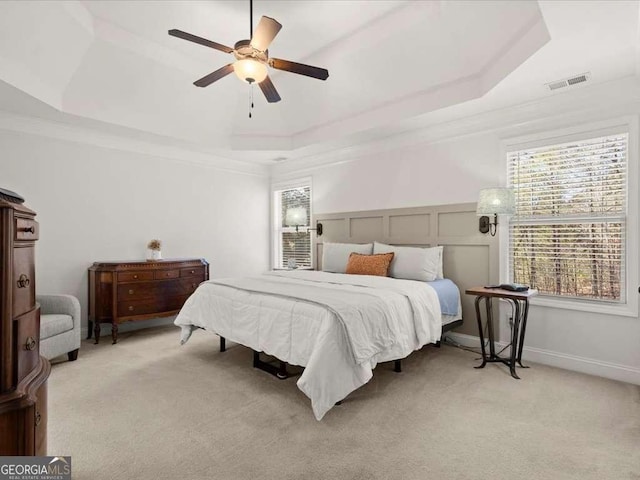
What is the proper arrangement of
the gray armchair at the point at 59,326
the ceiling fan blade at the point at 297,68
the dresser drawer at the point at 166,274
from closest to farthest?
the ceiling fan blade at the point at 297,68 → the gray armchair at the point at 59,326 → the dresser drawer at the point at 166,274

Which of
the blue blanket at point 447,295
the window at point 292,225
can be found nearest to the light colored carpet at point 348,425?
the blue blanket at point 447,295

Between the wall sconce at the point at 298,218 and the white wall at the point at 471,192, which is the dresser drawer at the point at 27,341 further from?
the wall sconce at the point at 298,218

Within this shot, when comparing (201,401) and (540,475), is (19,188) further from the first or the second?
(540,475)

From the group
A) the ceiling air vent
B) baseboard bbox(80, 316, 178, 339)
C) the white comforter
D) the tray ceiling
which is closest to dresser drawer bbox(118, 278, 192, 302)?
baseboard bbox(80, 316, 178, 339)

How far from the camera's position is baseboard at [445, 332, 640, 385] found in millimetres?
2996

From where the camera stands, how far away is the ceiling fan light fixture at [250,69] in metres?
2.57

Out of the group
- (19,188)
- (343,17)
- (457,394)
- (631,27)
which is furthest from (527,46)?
(19,188)

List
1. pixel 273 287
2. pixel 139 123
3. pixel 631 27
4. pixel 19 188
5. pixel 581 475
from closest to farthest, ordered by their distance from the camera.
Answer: pixel 581 475 → pixel 631 27 → pixel 273 287 → pixel 19 188 → pixel 139 123

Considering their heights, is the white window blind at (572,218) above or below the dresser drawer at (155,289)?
above

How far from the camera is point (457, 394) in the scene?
2748mm

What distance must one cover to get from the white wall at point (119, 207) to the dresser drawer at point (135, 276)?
594 mm

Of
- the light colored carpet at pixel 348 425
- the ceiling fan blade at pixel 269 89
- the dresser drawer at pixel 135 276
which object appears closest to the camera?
the light colored carpet at pixel 348 425

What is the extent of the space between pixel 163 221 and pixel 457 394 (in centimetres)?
425

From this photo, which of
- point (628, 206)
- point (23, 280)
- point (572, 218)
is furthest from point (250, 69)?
point (628, 206)
